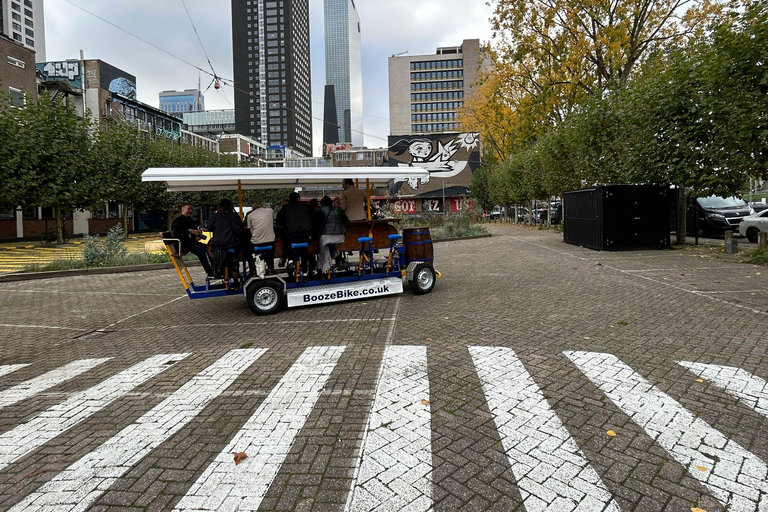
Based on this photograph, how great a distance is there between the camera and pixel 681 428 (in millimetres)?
3574

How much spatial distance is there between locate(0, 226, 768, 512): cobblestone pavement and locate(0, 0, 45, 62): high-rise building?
477ft

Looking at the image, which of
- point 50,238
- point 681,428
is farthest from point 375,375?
point 50,238

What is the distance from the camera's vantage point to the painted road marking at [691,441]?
2768 millimetres

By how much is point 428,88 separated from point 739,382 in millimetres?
132352

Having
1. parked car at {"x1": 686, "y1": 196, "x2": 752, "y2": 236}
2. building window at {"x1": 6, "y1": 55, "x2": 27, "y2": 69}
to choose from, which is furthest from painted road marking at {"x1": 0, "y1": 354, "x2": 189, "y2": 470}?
building window at {"x1": 6, "y1": 55, "x2": 27, "y2": 69}

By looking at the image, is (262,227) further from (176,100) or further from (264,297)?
(176,100)

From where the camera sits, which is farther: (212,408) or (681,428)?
(212,408)

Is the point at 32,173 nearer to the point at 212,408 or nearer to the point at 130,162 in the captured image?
the point at 130,162

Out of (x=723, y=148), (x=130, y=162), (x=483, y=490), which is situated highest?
(x=130, y=162)

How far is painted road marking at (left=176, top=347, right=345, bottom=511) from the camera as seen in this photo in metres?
2.80

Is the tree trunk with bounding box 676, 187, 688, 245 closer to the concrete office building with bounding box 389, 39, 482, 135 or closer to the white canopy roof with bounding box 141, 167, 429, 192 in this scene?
the white canopy roof with bounding box 141, 167, 429, 192

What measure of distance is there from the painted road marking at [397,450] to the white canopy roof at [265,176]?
15.4 ft

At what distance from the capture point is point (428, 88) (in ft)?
421

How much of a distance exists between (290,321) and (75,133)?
949 inches
